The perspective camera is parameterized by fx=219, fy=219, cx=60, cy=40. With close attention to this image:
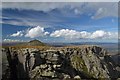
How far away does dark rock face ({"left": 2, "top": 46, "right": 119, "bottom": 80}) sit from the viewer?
17.7 meters

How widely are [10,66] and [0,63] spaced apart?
299cm

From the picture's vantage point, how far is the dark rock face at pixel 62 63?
696 inches

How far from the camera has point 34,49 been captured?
19.9 m

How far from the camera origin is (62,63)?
20.8 meters

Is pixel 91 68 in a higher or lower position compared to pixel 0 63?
lower

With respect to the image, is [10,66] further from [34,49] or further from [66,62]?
[66,62]

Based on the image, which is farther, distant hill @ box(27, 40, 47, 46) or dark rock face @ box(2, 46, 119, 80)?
distant hill @ box(27, 40, 47, 46)

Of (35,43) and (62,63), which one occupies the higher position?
(35,43)

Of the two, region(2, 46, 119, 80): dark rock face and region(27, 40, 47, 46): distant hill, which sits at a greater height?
region(27, 40, 47, 46): distant hill

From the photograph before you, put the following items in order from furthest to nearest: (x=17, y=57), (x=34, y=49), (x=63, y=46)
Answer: (x=63, y=46) → (x=34, y=49) → (x=17, y=57)

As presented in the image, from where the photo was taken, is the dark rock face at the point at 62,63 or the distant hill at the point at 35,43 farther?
the distant hill at the point at 35,43

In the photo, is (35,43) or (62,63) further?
(62,63)

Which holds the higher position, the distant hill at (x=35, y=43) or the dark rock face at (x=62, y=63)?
the distant hill at (x=35, y=43)

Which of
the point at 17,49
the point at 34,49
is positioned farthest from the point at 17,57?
the point at 34,49
